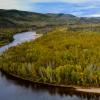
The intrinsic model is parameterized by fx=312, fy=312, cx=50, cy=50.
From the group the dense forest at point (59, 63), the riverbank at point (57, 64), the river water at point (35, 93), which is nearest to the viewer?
the river water at point (35, 93)

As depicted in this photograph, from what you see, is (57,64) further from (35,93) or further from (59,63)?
(35,93)

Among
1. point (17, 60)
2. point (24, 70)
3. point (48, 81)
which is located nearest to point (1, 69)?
point (17, 60)

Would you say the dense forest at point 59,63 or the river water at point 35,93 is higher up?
the dense forest at point 59,63

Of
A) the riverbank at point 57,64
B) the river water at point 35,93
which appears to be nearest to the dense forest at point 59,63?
the riverbank at point 57,64

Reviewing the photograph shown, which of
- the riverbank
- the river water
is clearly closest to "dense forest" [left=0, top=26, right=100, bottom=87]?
the riverbank

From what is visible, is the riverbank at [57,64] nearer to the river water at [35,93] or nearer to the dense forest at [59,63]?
the dense forest at [59,63]

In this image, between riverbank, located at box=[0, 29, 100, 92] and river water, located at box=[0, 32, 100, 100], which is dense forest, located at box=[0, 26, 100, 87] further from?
river water, located at box=[0, 32, 100, 100]

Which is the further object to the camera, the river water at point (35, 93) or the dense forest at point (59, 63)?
the dense forest at point (59, 63)

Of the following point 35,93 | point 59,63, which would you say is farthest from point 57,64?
point 35,93
